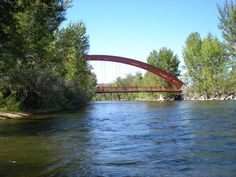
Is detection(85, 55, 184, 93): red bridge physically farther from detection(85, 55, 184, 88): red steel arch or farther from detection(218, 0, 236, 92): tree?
detection(218, 0, 236, 92): tree

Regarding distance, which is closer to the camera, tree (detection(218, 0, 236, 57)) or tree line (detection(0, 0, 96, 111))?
tree line (detection(0, 0, 96, 111))

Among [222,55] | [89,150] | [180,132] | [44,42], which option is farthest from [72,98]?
[222,55]

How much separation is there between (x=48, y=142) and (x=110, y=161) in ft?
12.2

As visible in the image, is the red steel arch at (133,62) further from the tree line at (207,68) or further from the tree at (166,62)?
the tree at (166,62)

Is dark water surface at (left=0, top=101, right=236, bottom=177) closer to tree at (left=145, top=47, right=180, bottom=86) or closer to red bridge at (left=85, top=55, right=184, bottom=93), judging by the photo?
red bridge at (left=85, top=55, right=184, bottom=93)

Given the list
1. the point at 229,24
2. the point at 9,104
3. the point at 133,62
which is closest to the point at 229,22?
the point at 229,24

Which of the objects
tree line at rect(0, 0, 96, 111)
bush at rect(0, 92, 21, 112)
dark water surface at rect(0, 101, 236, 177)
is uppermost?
tree line at rect(0, 0, 96, 111)

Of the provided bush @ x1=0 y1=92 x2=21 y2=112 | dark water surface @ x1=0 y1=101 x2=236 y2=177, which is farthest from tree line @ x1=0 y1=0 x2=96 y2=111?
dark water surface @ x1=0 y1=101 x2=236 y2=177

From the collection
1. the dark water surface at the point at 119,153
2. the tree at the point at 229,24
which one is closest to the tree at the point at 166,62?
the tree at the point at 229,24

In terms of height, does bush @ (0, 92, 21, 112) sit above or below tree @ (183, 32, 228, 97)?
below

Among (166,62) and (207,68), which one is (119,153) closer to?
(207,68)

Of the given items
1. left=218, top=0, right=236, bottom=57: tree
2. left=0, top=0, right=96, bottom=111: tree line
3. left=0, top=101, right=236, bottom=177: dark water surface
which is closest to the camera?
left=0, top=101, right=236, bottom=177: dark water surface

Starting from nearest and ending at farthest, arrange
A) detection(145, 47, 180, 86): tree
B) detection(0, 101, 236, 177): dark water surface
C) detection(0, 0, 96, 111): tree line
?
detection(0, 101, 236, 177): dark water surface
detection(0, 0, 96, 111): tree line
detection(145, 47, 180, 86): tree

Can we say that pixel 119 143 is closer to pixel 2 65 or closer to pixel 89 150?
pixel 89 150
